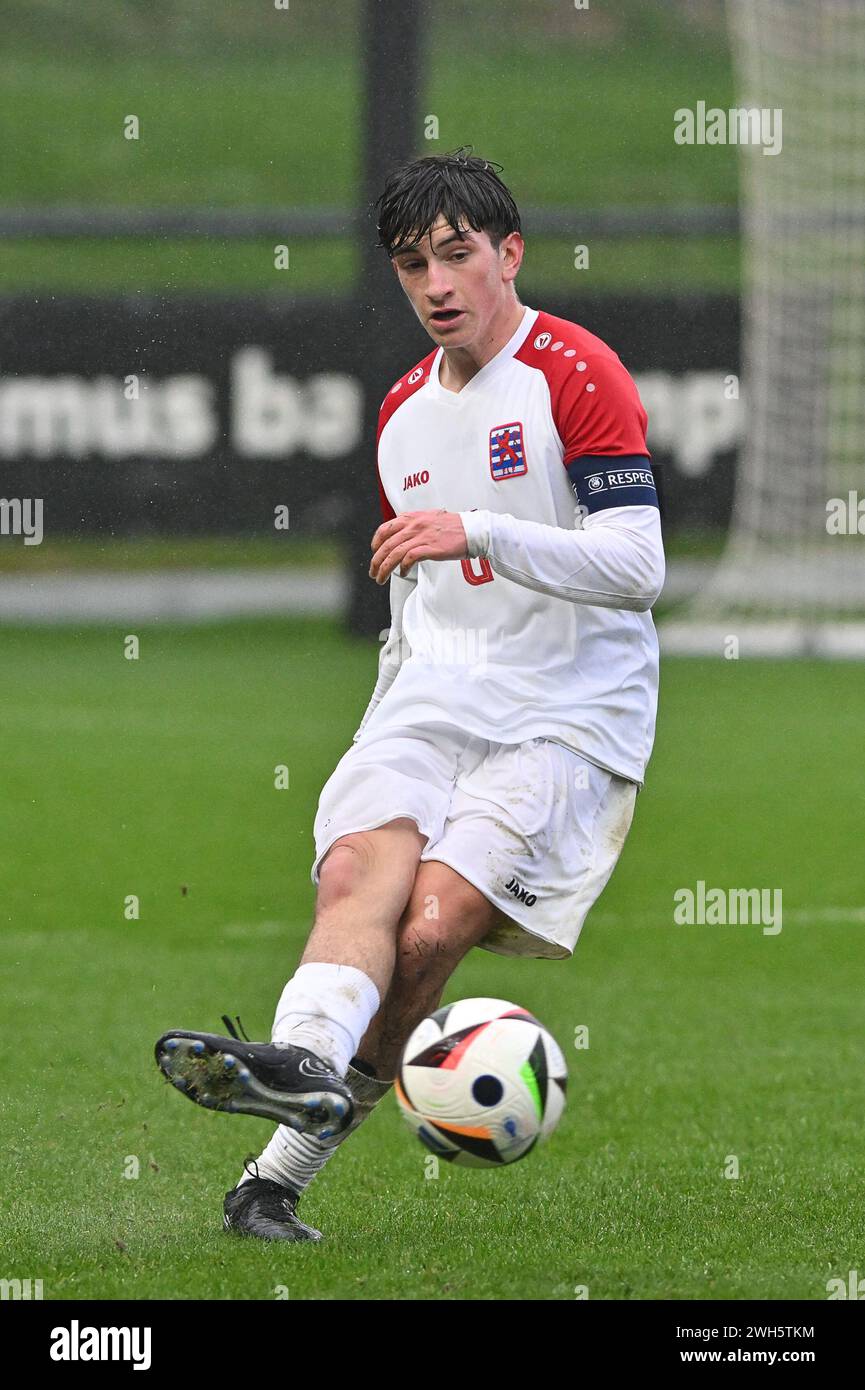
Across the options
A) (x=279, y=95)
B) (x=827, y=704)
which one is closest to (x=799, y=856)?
(x=827, y=704)

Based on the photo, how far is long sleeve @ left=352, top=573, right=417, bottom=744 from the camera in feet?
15.1

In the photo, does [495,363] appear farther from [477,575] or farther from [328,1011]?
[328,1011]

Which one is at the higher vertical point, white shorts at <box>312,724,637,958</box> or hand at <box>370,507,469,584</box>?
→ hand at <box>370,507,469,584</box>

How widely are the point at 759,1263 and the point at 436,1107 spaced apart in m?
0.82

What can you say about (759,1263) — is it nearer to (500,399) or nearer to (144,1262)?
(144,1262)

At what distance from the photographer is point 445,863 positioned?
13.6 ft

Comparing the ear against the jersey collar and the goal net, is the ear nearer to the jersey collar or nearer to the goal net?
the jersey collar

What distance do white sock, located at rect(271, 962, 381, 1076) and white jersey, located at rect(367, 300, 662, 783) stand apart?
0.64 meters

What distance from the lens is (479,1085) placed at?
152 inches

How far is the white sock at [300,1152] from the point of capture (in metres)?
4.39

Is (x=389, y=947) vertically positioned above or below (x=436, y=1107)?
above

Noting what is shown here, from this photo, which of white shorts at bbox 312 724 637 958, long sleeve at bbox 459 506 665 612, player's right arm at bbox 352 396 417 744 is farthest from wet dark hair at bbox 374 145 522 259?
white shorts at bbox 312 724 637 958

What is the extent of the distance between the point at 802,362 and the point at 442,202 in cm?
1051

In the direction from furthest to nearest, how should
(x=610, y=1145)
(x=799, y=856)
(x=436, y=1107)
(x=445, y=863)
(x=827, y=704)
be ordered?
1. (x=827, y=704)
2. (x=799, y=856)
3. (x=610, y=1145)
4. (x=445, y=863)
5. (x=436, y=1107)
